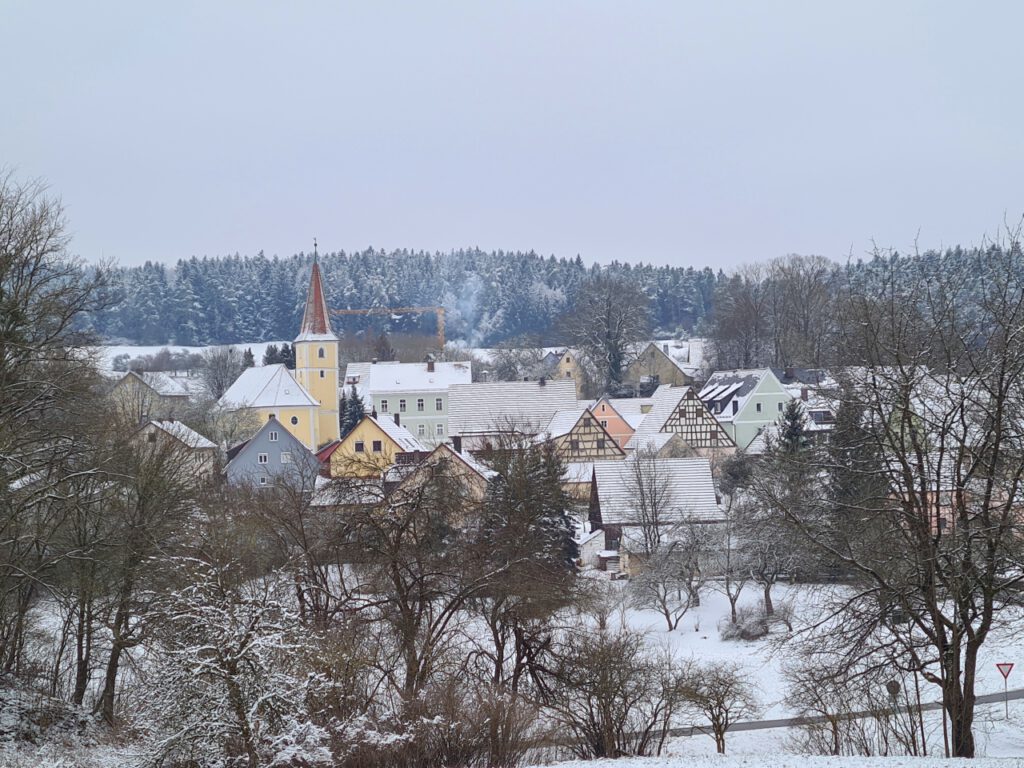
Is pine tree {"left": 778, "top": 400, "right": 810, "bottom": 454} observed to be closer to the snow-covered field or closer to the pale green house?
the pale green house

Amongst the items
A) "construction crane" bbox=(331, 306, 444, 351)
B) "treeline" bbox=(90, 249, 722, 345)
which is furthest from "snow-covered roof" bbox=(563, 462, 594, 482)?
"construction crane" bbox=(331, 306, 444, 351)

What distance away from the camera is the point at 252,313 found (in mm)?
141750

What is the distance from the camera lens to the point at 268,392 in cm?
6562

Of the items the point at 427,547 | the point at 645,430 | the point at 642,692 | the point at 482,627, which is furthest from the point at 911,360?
the point at 645,430

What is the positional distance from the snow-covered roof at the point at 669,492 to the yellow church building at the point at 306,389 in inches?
1017

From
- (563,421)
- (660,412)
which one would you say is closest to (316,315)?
(563,421)

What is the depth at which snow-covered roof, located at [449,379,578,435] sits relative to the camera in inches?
2539

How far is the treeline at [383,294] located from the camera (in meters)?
138

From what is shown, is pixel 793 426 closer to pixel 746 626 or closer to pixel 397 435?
pixel 746 626

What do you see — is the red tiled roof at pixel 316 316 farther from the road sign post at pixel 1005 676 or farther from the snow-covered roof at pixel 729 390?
the road sign post at pixel 1005 676

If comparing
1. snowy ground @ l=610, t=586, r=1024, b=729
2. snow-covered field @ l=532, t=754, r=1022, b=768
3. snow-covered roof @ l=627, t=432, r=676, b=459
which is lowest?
snowy ground @ l=610, t=586, r=1024, b=729

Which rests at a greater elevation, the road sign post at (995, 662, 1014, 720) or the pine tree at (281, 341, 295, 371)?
the pine tree at (281, 341, 295, 371)

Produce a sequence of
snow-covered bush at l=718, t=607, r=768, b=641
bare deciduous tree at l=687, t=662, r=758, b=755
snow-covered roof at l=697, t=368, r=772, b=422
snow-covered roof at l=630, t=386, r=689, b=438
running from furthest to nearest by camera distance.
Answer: snow-covered roof at l=697, t=368, r=772, b=422 < snow-covered roof at l=630, t=386, r=689, b=438 < snow-covered bush at l=718, t=607, r=768, b=641 < bare deciduous tree at l=687, t=662, r=758, b=755

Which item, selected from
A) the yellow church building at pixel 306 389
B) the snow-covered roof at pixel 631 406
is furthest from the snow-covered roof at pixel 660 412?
the yellow church building at pixel 306 389
